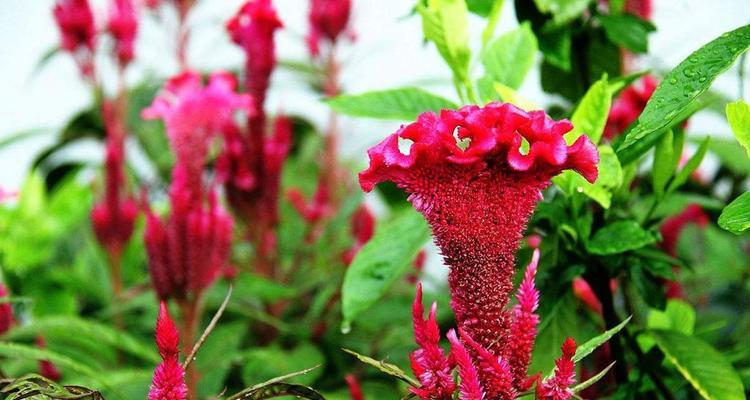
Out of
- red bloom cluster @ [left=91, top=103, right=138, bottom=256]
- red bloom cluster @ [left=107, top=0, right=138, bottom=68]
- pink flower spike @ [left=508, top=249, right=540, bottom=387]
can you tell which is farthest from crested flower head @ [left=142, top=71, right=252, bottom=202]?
pink flower spike @ [left=508, top=249, right=540, bottom=387]

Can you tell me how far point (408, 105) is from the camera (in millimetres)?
704

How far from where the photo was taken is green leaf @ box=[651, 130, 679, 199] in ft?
2.17

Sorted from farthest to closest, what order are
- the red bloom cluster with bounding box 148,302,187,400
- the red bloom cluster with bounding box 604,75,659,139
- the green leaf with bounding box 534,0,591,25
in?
Answer: the red bloom cluster with bounding box 604,75,659,139
the green leaf with bounding box 534,0,591,25
the red bloom cluster with bounding box 148,302,187,400

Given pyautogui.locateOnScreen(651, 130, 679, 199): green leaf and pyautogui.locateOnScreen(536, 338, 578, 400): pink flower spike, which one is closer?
pyautogui.locateOnScreen(536, 338, 578, 400): pink flower spike

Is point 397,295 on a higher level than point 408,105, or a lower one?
lower

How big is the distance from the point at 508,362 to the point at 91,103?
140 centimetres

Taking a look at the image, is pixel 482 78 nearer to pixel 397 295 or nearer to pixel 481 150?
pixel 481 150

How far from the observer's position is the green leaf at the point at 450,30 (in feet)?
2.12

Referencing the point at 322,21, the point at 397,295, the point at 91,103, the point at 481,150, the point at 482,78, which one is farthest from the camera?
the point at 91,103

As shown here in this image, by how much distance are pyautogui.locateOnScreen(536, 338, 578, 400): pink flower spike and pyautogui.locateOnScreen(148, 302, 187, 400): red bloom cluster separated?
170 mm

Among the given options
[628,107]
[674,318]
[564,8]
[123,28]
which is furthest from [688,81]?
[123,28]

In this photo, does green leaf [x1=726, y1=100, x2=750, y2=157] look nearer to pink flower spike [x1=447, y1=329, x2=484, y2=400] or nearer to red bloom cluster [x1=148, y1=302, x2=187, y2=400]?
pink flower spike [x1=447, y1=329, x2=484, y2=400]

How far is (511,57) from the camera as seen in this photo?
0.68 meters

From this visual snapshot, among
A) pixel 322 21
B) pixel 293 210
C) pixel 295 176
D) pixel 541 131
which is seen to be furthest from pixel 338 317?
pixel 541 131
